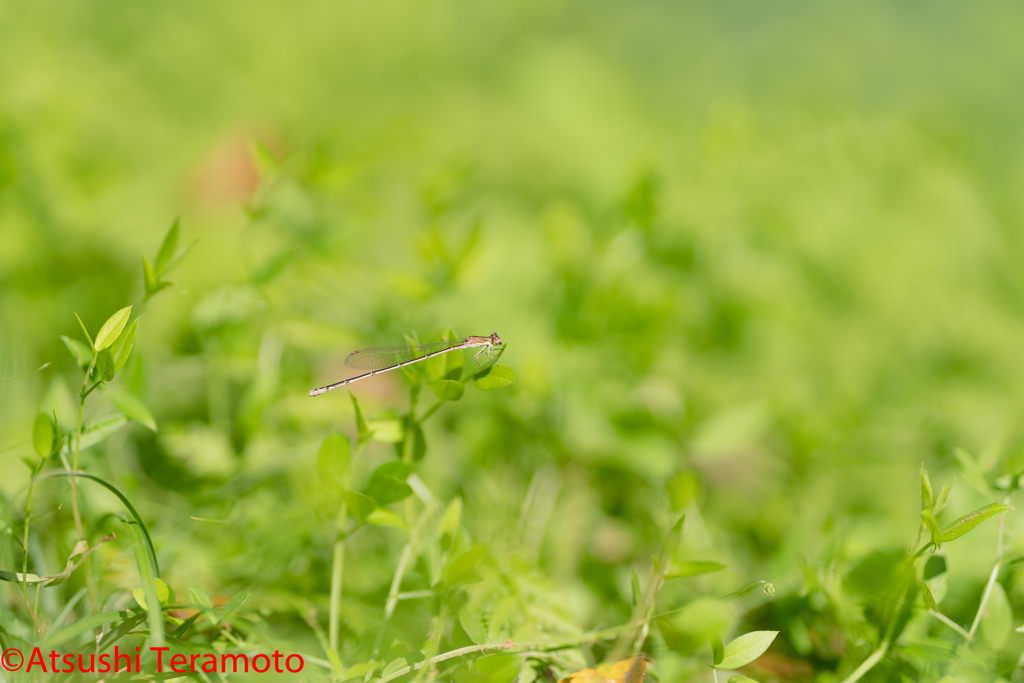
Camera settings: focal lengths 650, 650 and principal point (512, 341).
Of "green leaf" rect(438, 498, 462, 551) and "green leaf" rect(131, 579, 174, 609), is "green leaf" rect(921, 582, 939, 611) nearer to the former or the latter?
"green leaf" rect(438, 498, 462, 551)

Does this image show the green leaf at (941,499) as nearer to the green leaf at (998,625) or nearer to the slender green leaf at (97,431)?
the green leaf at (998,625)

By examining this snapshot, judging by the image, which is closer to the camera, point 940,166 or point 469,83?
point 940,166

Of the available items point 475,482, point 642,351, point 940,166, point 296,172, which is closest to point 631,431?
point 642,351

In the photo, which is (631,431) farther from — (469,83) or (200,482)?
(469,83)

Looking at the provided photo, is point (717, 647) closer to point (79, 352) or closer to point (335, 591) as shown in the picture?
point (335, 591)

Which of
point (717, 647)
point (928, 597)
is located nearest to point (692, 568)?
point (717, 647)

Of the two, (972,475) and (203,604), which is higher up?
(972,475)

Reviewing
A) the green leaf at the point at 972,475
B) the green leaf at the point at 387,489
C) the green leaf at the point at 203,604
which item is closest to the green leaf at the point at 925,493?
the green leaf at the point at 972,475
